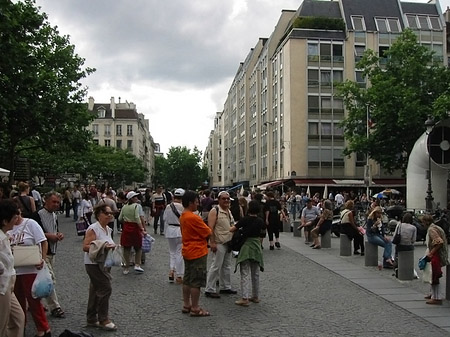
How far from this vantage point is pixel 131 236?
11.9 meters

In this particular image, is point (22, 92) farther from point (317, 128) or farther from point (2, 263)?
point (317, 128)

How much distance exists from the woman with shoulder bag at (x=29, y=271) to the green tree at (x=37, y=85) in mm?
11594

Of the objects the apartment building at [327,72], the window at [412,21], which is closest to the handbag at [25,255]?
the apartment building at [327,72]

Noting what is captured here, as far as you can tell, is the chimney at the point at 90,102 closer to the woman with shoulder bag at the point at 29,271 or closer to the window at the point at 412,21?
the window at the point at 412,21

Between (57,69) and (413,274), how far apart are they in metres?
27.6

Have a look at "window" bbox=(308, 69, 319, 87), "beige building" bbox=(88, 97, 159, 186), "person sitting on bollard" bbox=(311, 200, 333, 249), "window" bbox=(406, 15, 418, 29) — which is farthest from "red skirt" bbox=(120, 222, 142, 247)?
"beige building" bbox=(88, 97, 159, 186)

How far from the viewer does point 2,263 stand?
520 cm

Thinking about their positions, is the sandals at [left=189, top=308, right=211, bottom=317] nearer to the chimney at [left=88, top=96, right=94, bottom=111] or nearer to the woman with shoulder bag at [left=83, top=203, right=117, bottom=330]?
the woman with shoulder bag at [left=83, top=203, right=117, bottom=330]

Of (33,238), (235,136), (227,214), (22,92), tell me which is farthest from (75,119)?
(235,136)

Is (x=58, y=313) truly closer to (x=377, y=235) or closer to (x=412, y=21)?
(x=377, y=235)

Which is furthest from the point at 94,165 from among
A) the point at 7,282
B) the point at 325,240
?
the point at 7,282

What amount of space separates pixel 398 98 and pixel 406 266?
101 ft

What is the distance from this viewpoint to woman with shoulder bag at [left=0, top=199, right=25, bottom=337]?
204 inches

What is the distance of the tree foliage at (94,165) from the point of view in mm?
56781
